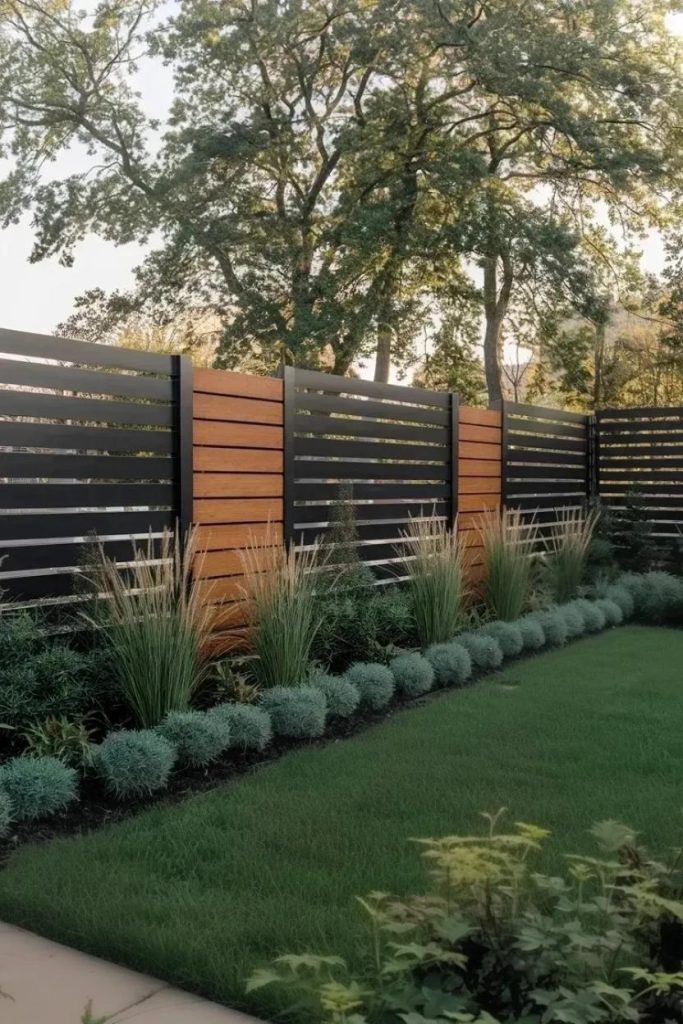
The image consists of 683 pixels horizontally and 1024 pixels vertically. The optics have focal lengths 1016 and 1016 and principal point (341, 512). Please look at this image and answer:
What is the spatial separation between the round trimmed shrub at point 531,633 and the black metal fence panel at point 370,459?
2.92 feet

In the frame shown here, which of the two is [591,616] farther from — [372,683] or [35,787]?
[35,787]

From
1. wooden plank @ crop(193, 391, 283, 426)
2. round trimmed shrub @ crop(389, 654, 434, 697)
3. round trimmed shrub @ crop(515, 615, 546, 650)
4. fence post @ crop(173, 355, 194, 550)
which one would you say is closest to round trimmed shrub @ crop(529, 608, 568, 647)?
round trimmed shrub @ crop(515, 615, 546, 650)

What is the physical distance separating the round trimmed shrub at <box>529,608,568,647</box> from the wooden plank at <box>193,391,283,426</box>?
8.16 feet

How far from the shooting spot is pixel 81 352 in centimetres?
471

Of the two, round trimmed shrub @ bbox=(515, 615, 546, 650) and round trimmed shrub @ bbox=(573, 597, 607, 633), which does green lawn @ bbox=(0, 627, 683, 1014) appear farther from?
round trimmed shrub @ bbox=(573, 597, 607, 633)

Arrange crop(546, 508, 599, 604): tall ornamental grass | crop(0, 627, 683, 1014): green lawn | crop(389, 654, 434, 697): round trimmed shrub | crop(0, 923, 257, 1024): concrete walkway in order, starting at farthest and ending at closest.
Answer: crop(546, 508, 599, 604): tall ornamental grass < crop(389, 654, 434, 697): round trimmed shrub < crop(0, 627, 683, 1014): green lawn < crop(0, 923, 257, 1024): concrete walkway

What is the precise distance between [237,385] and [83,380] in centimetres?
109

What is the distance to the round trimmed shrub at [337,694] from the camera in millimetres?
4695

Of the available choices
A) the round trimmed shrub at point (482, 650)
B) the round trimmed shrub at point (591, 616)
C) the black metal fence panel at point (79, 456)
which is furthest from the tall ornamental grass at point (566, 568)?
the black metal fence panel at point (79, 456)

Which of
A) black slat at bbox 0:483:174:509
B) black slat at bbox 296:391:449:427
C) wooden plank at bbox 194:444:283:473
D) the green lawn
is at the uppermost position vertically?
black slat at bbox 296:391:449:427

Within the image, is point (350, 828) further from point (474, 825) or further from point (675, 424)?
point (675, 424)

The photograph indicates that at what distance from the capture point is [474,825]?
3236mm

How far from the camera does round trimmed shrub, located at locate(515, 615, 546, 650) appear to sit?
6809 mm

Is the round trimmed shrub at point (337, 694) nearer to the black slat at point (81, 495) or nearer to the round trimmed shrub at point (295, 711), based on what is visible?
the round trimmed shrub at point (295, 711)
